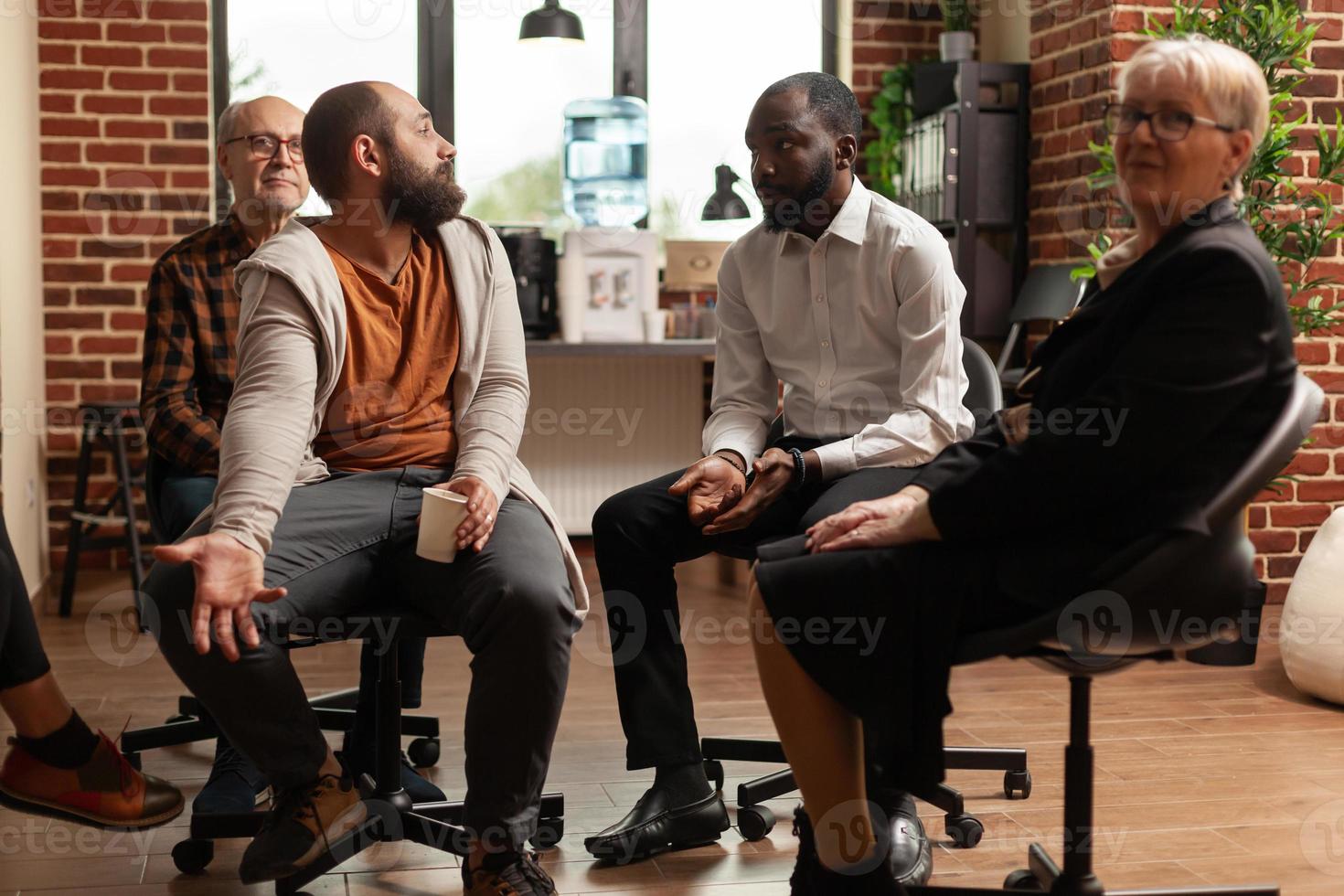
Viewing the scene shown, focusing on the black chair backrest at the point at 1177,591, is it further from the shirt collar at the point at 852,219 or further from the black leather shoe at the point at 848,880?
the shirt collar at the point at 852,219

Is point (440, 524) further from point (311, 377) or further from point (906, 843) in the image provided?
point (906, 843)

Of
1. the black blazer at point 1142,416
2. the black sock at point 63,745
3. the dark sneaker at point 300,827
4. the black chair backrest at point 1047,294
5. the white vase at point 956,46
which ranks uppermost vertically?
the white vase at point 956,46

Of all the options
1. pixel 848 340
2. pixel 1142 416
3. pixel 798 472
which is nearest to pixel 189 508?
pixel 798 472

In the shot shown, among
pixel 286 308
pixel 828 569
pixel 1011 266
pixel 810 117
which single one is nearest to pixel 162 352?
pixel 286 308

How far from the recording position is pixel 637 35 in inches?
210

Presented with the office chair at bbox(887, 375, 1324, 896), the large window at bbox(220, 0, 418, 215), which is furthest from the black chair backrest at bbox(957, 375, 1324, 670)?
the large window at bbox(220, 0, 418, 215)

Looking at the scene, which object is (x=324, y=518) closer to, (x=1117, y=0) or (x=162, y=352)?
(x=162, y=352)

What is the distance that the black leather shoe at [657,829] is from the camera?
211 cm

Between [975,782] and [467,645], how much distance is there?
3.70 feet

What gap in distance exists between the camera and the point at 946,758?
2.31 m

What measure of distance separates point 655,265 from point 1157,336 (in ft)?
10.3

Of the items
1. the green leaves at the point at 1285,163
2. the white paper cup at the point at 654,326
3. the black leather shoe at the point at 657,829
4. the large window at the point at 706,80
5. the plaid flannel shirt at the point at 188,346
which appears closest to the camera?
the black leather shoe at the point at 657,829

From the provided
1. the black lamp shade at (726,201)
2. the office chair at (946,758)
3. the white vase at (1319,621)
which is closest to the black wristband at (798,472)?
the office chair at (946,758)

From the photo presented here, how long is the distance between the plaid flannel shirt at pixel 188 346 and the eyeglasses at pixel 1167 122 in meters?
1.67
